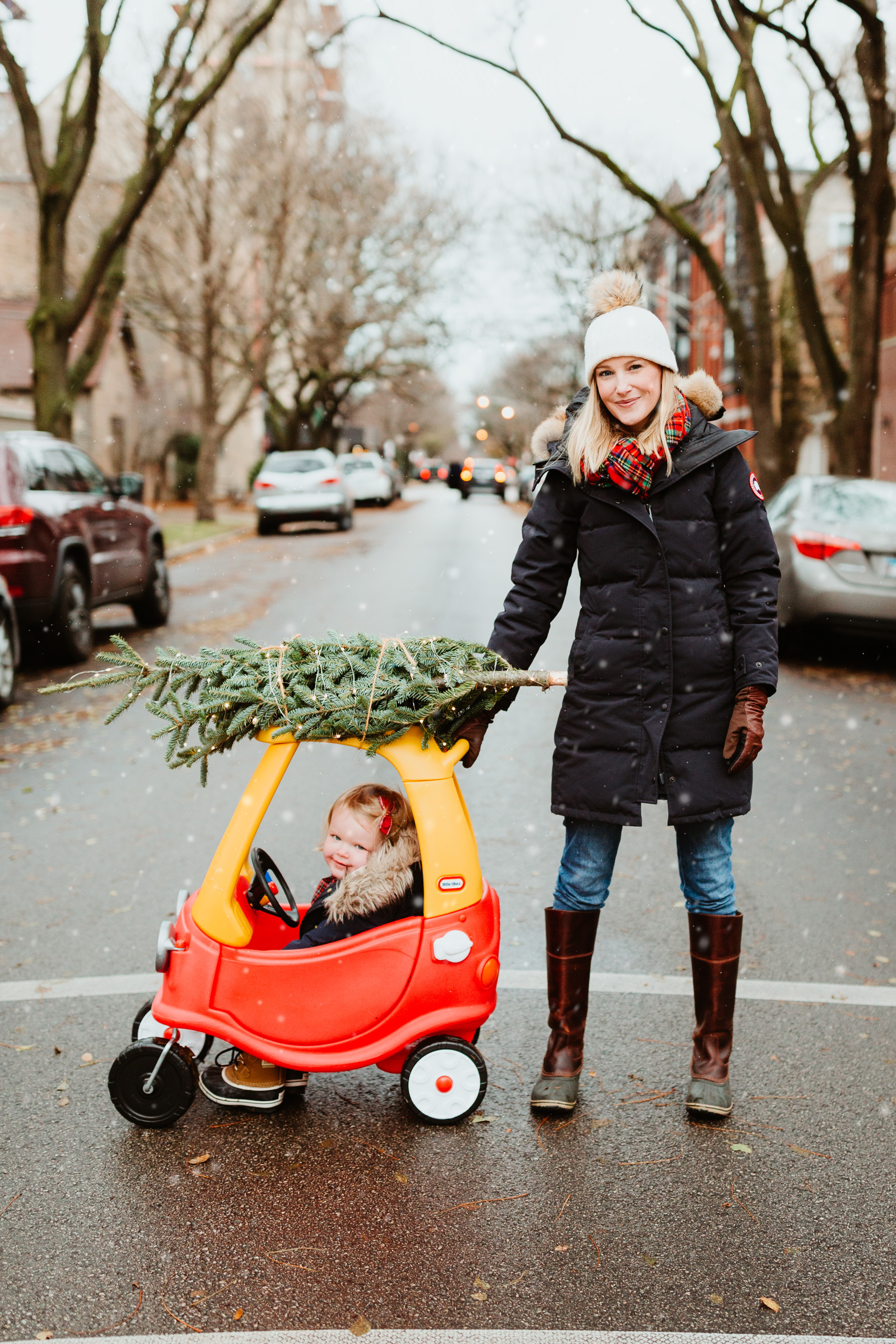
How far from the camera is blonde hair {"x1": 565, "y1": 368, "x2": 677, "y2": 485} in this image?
3.22 meters

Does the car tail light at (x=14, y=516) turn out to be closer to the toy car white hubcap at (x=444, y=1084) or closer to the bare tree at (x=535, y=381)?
the toy car white hubcap at (x=444, y=1084)

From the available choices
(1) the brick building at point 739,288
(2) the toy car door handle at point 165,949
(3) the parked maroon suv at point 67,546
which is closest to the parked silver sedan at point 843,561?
(3) the parked maroon suv at point 67,546

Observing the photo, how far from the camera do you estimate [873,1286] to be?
266 centimetres

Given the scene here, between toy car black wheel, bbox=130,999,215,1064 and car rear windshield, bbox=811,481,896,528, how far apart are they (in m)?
7.86

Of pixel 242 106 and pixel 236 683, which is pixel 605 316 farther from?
pixel 242 106

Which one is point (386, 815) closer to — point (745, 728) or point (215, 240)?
point (745, 728)

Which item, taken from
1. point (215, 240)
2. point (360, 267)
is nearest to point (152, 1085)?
point (215, 240)

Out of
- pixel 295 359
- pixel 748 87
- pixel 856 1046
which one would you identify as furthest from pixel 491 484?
pixel 856 1046

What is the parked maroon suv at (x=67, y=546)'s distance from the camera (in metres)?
9.10

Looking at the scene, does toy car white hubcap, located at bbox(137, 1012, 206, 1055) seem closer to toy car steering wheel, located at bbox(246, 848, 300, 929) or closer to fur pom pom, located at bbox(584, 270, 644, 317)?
toy car steering wheel, located at bbox(246, 848, 300, 929)

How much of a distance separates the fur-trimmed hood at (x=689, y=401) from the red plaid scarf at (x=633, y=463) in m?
0.12

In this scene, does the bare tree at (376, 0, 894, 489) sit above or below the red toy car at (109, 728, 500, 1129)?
above

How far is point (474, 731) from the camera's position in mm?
3236

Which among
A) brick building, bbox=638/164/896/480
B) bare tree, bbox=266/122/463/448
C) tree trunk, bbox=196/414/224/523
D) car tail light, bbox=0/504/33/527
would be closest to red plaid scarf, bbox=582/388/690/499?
car tail light, bbox=0/504/33/527
